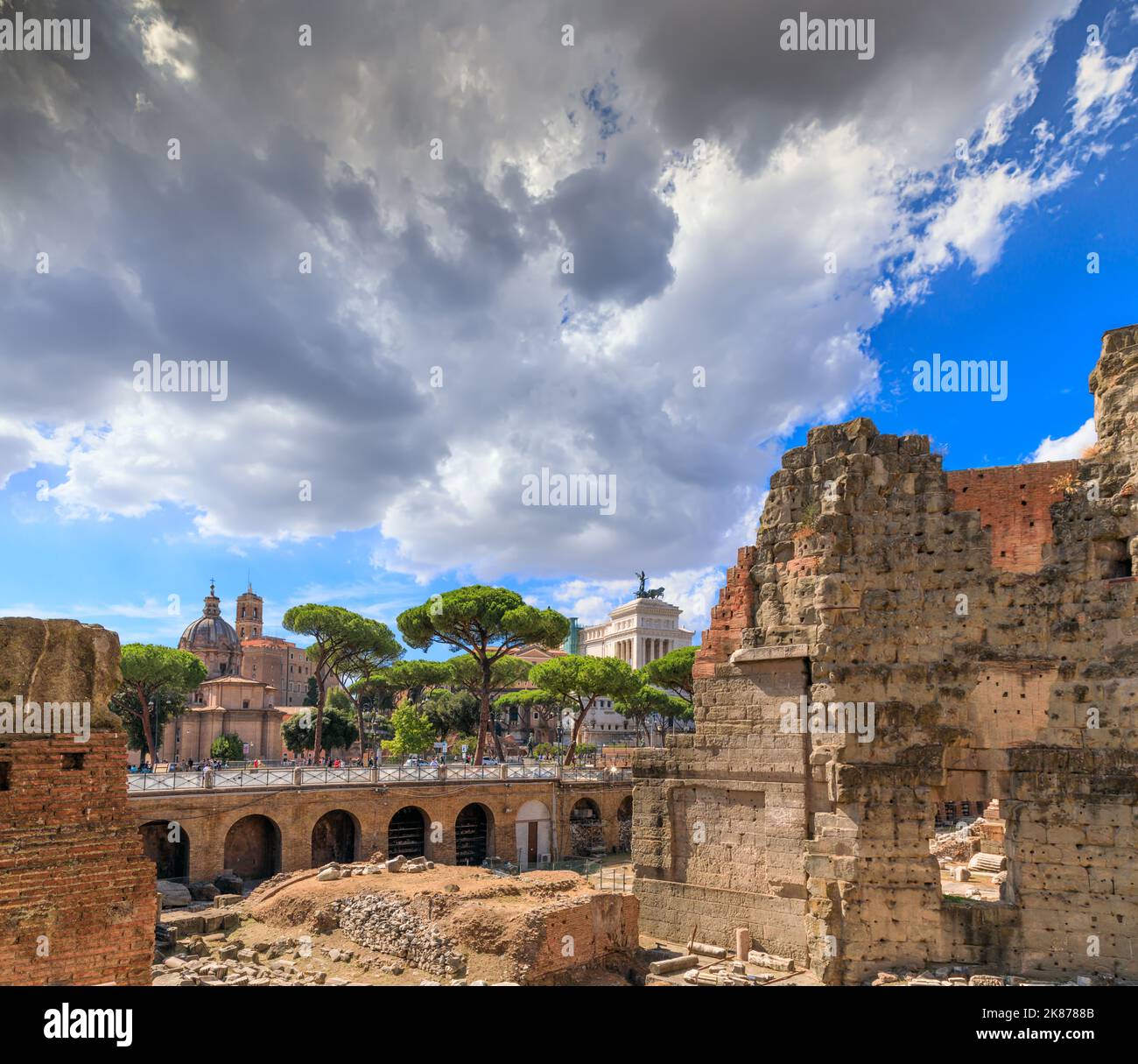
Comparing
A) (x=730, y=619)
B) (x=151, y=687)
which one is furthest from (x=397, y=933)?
(x=151, y=687)

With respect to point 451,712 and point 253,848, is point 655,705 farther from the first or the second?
point 253,848

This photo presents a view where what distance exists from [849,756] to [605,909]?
5.19 m

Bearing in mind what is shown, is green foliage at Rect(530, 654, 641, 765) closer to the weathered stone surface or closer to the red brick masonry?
the weathered stone surface

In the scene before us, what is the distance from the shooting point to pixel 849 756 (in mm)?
13734

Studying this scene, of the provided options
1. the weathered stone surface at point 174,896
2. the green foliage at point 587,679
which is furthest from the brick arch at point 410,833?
the green foliage at point 587,679

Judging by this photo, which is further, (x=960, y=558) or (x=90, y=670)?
(x=960, y=558)

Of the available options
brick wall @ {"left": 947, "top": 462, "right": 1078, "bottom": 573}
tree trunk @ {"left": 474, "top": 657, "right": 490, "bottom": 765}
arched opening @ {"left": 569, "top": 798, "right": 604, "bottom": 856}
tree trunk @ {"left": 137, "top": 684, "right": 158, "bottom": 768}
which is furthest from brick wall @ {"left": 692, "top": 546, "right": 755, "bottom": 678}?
tree trunk @ {"left": 137, "top": 684, "right": 158, "bottom": 768}

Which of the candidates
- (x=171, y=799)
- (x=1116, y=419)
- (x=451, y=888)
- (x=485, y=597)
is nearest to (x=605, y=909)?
(x=451, y=888)

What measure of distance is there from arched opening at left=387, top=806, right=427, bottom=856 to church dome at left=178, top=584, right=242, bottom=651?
52.8 meters

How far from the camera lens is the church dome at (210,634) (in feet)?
258

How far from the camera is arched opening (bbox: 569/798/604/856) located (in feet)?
122

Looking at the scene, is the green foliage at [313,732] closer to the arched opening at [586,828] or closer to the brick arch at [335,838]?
the arched opening at [586,828]
